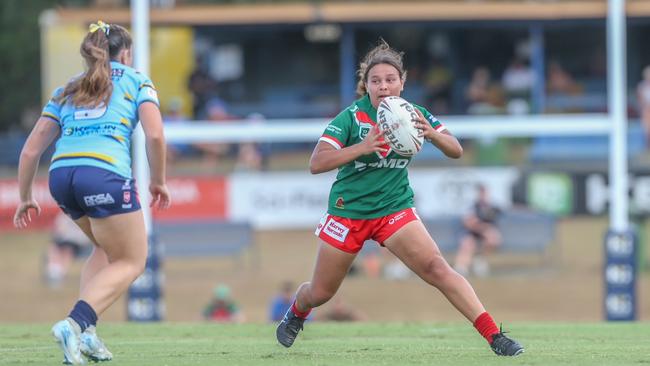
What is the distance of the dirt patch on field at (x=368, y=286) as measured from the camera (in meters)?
19.4

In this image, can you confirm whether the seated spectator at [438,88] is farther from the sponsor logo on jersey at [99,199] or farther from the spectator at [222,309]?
the sponsor logo on jersey at [99,199]

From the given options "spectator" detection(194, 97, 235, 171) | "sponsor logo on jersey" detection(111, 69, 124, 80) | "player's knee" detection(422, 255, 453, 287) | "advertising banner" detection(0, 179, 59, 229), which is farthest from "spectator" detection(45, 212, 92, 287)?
"player's knee" detection(422, 255, 453, 287)

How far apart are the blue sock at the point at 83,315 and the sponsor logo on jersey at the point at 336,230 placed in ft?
4.56

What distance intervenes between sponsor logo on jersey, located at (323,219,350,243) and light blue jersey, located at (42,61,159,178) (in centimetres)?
115

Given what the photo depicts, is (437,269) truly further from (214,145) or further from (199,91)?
(199,91)

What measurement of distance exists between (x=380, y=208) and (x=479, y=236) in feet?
45.1

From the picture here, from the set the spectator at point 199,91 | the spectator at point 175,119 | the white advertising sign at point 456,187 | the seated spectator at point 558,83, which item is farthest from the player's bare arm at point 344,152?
the seated spectator at point 558,83

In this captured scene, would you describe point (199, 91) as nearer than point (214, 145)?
No

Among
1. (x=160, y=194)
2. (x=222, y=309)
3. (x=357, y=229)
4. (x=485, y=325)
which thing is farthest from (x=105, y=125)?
(x=222, y=309)

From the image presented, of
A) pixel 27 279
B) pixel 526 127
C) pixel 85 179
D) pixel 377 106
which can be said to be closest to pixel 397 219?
pixel 377 106

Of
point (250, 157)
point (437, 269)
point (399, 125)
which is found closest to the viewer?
point (399, 125)

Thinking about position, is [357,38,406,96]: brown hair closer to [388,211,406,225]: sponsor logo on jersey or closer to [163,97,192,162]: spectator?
[388,211,406,225]: sponsor logo on jersey

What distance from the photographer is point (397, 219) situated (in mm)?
7457

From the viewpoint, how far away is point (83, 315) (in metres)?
6.98
